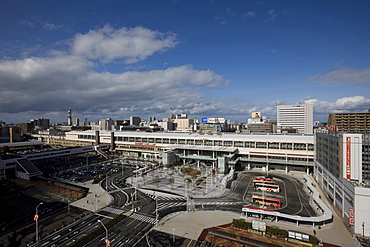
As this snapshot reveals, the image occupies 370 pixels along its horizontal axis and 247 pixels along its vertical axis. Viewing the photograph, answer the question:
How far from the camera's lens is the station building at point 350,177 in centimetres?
3341

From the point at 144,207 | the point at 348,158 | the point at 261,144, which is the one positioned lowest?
the point at 144,207

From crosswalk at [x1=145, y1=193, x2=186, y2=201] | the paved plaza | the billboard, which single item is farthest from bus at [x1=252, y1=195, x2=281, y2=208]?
crosswalk at [x1=145, y1=193, x2=186, y2=201]

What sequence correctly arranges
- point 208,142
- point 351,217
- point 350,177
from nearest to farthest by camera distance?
point 351,217 → point 350,177 → point 208,142

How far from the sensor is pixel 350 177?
38.5 meters

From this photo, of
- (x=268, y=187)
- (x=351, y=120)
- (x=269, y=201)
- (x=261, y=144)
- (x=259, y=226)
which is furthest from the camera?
(x=351, y=120)

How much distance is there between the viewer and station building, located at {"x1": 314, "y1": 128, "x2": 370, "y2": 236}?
3341cm

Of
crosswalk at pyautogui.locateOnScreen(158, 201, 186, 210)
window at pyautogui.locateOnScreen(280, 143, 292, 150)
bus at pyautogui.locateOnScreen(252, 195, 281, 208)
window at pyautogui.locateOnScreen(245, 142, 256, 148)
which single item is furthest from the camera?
window at pyautogui.locateOnScreen(245, 142, 256, 148)

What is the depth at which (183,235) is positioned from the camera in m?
33.2

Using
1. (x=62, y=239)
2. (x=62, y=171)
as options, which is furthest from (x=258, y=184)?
(x=62, y=171)

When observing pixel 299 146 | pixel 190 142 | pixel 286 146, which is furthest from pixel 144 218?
pixel 299 146

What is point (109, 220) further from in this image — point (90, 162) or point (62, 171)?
point (90, 162)

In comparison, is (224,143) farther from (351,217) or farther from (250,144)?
(351,217)

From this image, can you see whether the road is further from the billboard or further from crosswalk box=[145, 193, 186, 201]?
the billboard

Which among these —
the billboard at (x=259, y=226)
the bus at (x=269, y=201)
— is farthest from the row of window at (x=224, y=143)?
the billboard at (x=259, y=226)
